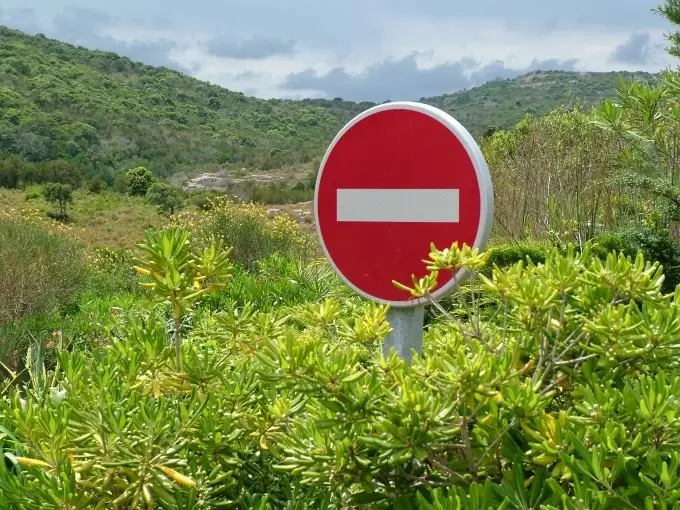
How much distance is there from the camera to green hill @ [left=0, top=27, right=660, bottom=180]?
5462cm

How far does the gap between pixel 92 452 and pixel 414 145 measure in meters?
1.39

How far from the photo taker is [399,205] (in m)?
2.40

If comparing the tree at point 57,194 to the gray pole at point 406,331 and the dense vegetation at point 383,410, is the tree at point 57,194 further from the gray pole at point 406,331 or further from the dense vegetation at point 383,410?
the dense vegetation at point 383,410

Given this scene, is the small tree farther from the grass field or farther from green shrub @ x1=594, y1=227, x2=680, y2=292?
the grass field

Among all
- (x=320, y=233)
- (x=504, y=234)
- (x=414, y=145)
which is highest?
(x=414, y=145)

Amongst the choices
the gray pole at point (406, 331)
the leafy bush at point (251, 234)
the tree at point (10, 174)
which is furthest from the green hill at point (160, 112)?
the gray pole at point (406, 331)

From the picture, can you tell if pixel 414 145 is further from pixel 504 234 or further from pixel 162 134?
pixel 162 134

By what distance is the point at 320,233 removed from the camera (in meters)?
2.59

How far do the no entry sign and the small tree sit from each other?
769 mm

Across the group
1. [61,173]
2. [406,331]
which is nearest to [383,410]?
[406,331]

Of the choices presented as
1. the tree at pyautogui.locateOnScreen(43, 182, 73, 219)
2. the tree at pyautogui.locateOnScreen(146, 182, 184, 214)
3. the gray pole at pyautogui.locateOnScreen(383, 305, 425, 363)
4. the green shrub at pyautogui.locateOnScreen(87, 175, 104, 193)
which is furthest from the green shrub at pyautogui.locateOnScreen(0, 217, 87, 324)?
the green shrub at pyautogui.locateOnScreen(87, 175, 104, 193)

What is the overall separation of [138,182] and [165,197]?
402cm

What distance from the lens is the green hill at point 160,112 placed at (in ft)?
179

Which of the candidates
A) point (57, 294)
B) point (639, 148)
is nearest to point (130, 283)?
point (57, 294)
